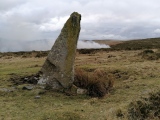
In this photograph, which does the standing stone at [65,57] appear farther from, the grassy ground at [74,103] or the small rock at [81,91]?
the grassy ground at [74,103]

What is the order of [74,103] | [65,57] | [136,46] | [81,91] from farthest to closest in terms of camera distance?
1. [136,46]
2. [65,57]
3. [81,91]
4. [74,103]

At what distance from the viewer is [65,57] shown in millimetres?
14008

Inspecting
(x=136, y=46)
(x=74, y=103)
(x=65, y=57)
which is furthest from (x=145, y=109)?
→ (x=136, y=46)

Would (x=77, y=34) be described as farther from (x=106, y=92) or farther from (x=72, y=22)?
(x=106, y=92)

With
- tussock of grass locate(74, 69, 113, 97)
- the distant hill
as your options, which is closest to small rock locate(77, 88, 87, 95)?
tussock of grass locate(74, 69, 113, 97)

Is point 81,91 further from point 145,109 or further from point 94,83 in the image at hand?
point 145,109

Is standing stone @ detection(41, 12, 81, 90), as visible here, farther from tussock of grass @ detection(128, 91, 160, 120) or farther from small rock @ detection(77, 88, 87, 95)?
tussock of grass @ detection(128, 91, 160, 120)

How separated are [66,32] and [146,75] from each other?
5.72m

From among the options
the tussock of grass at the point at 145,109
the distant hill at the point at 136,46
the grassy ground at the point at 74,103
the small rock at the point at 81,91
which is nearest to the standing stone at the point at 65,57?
the small rock at the point at 81,91

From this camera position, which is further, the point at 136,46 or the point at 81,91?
the point at 136,46

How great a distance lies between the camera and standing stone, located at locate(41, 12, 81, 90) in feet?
46.0

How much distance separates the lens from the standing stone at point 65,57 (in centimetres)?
1401

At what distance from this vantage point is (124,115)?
28.9 ft

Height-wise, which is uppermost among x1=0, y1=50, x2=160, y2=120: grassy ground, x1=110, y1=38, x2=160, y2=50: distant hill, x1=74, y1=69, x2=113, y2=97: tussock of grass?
x1=110, y1=38, x2=160, y2=50: distant hill
